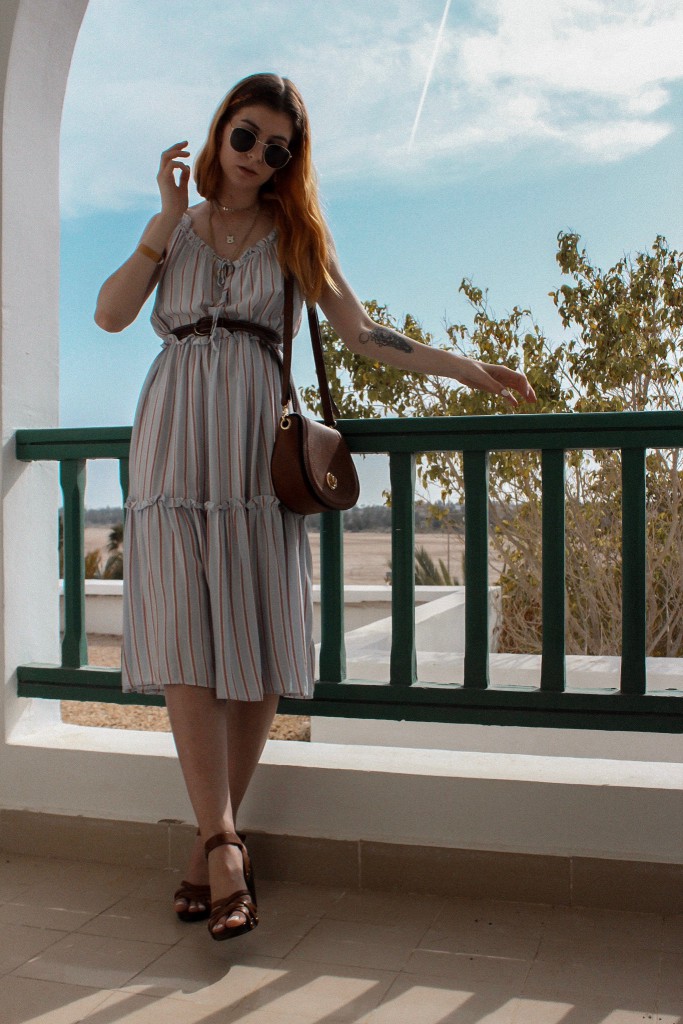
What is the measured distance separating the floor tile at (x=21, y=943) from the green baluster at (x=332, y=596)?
783mm

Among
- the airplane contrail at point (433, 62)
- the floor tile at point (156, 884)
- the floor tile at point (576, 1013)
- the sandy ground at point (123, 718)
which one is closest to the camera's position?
the floor tile at point (576, 1013)

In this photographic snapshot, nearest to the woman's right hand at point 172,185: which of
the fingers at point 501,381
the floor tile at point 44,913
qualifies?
the fingers at point 501,381

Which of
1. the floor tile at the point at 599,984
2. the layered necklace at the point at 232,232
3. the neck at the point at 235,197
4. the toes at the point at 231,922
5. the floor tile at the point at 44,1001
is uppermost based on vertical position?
the neck at the point at 235,197

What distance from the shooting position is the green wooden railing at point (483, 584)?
82.0 inches

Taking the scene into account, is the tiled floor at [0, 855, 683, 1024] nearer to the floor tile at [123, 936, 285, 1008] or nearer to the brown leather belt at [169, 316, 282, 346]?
the floor tile at [123, 936, 285, 1008]

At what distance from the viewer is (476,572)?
2.21m

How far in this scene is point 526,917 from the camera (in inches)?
81.6

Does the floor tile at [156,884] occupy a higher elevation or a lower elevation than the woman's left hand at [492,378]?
lower

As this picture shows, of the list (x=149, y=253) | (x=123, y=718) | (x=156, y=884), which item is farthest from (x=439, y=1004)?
(x=123, y=718)

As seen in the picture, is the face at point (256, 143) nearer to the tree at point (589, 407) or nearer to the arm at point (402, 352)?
the arm at point (402, 352)

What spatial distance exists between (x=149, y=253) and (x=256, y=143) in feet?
1.01

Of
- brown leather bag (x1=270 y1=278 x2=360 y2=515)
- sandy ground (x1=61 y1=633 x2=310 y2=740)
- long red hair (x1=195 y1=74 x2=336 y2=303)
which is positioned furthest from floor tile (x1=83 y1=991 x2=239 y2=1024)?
sandy ground (x1=61 y1=633 x2=310 y2=740)

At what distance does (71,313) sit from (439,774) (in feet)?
119

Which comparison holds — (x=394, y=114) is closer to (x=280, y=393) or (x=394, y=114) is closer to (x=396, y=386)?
(x=396, y=386)
